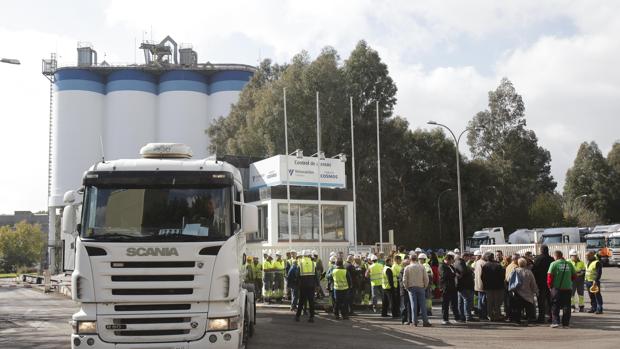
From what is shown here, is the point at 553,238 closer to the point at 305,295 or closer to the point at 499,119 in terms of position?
the point at 499,119

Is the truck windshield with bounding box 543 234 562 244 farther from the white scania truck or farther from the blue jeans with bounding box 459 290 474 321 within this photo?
the white scania truck

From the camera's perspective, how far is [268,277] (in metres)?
22.7

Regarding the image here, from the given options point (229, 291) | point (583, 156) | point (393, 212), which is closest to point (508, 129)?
point (393, 212)

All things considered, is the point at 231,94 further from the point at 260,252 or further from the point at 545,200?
the point at 260,252

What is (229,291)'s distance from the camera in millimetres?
9594

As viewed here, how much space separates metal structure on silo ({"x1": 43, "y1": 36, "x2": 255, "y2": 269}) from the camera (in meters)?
70.3

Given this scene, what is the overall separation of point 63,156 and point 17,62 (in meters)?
52.2

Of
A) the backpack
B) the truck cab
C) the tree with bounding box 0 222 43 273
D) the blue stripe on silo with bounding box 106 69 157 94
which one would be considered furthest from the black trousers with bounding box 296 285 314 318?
the tree with bounding box 0 222 43 273

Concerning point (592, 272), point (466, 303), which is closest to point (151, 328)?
point (466, 303)

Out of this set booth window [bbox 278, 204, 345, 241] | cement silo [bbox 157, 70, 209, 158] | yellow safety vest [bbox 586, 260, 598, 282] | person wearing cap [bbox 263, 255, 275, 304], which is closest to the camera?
yellow safety vest [bbox 586, 260, 598, 282]

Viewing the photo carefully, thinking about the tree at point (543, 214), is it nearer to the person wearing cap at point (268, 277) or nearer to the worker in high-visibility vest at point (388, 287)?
the person wearing cap at point (268, 277)

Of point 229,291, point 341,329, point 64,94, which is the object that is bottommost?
point 341,329

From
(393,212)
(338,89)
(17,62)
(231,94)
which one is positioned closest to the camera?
(17,62)

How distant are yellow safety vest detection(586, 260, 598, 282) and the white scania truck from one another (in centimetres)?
1144
